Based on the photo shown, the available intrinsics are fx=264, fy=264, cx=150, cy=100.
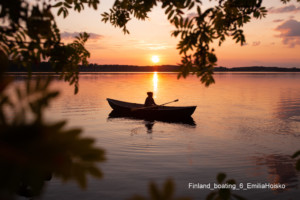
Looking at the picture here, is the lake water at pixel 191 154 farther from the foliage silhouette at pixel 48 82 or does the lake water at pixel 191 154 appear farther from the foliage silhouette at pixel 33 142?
the foliage silhouette at pixel 33 142

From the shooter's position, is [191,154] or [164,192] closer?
[164,192]

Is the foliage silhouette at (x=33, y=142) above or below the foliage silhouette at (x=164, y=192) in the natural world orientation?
above

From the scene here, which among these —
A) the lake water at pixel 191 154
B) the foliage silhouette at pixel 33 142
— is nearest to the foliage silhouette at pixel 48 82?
the foliage silhouette at pixel 33 142

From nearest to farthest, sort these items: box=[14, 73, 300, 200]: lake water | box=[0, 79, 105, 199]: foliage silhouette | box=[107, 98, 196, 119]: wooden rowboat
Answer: box=[0, 79, 105, 199]: foliage silhouette → box=[14, 73, 300, 200]: lake water → box=[107, 98, 196, 119]: wooden rowboat

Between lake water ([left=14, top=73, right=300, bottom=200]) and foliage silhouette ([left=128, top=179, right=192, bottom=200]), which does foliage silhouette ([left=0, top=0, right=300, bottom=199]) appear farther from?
lake water ([left=14, top=73, right=300, bottom=200])

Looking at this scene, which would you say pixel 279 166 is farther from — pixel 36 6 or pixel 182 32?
pixel 36 6

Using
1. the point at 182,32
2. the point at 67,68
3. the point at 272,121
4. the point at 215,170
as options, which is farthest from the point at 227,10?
Result: the point at 272,121

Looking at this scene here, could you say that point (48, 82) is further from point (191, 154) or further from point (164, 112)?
point (164, 112)

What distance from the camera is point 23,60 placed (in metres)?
3.78

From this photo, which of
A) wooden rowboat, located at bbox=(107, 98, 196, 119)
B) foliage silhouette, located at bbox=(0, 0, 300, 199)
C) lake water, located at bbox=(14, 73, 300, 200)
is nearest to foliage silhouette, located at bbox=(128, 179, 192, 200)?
foliage silhouette, located at bbox=(0, 0, 300, 199)

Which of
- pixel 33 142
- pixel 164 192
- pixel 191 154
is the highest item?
pixel 33 142

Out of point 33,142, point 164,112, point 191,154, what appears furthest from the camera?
point 164,112

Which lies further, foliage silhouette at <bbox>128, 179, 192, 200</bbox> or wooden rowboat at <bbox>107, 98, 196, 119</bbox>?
wooden rowboat at <bbox>107, 98, 196, 119</bbox>

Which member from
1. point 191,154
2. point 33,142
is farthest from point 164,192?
point 191,154
